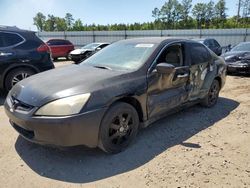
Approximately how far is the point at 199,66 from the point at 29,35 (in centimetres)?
439

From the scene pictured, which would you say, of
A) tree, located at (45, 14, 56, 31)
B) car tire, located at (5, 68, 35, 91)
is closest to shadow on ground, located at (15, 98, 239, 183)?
car tire, located at (5, 68, 35, 91)

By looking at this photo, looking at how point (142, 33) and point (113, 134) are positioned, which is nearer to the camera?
point (113, 134)

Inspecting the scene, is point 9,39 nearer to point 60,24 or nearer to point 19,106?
point 19,106

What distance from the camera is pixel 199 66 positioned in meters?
5.00

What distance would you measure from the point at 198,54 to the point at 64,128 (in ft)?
10.5

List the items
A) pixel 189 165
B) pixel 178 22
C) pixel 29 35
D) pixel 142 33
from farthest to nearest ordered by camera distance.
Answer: pixel 178 22, pixel 142 33, pixel 29 35, pixel 189 165

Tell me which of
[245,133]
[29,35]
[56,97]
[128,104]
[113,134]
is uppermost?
[29,35]

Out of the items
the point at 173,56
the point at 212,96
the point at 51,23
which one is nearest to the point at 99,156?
the point at 173,56

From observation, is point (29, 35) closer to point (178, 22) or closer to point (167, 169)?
point (167, 169)

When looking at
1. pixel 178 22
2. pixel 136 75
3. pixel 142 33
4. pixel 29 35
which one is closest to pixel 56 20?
pixel 178 22

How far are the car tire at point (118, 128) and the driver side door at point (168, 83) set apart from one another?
37 cm

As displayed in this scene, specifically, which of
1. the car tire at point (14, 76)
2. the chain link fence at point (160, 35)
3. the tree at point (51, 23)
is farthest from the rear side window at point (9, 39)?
the tree at point (51, 23)

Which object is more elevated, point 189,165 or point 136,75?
point 136,75

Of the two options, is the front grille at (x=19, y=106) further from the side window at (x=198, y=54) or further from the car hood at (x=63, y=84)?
the side window at (x=198, y=54)
